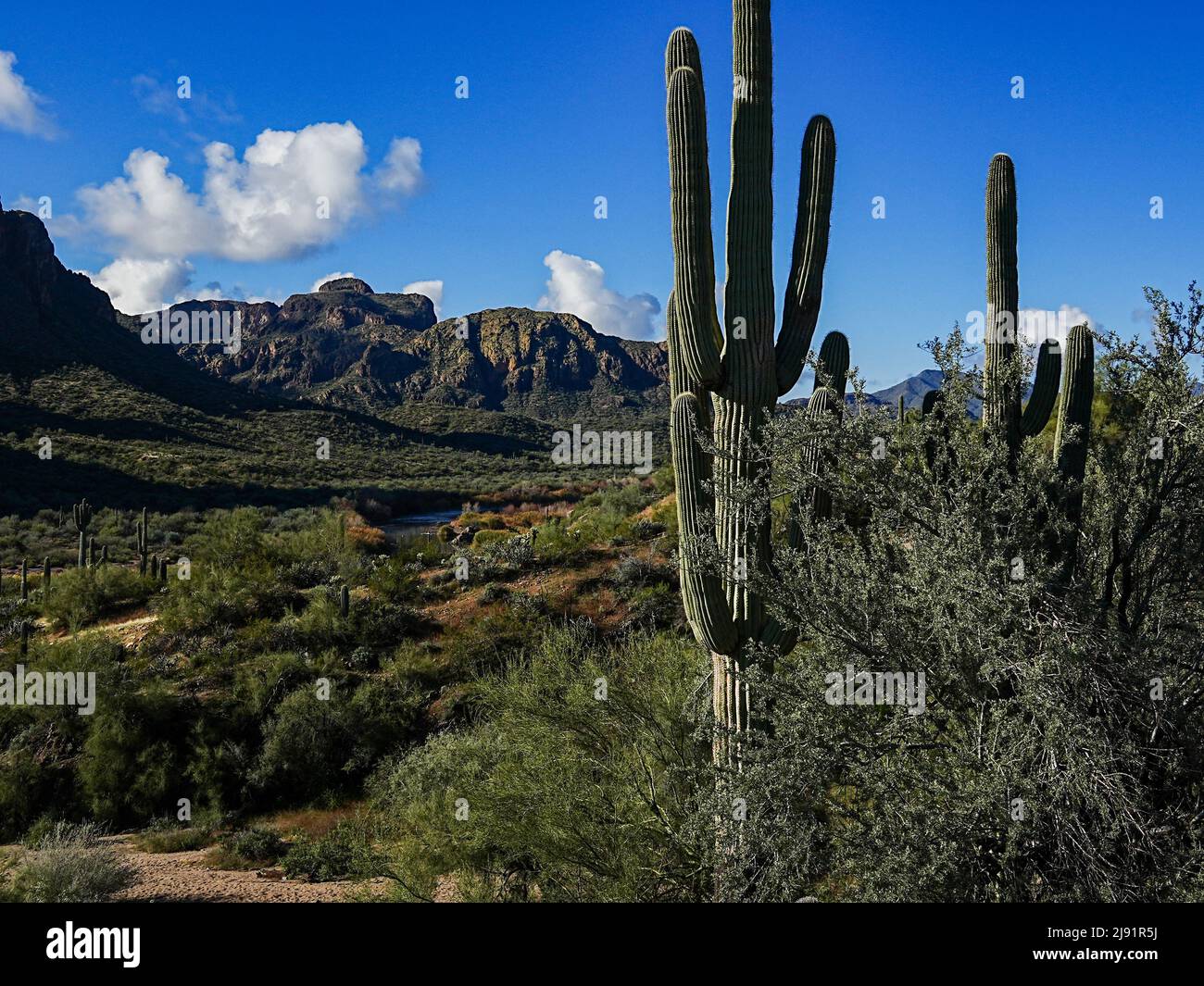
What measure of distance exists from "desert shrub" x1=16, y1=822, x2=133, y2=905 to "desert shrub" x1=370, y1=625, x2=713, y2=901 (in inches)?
111

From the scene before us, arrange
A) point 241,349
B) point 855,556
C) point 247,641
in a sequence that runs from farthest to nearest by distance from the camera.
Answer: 1. point 241,349
2. point 247,641
3. point 855,556

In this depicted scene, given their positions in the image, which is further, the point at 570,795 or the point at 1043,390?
the point at 570,795

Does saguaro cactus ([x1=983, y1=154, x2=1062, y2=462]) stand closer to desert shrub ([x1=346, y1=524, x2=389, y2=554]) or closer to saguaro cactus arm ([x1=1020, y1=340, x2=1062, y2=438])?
saguaro cactus arm ([x1=1020, y1=340, x2=1062, y2=438])

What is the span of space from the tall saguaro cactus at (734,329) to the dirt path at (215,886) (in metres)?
4.61

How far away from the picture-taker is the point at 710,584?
6238mm

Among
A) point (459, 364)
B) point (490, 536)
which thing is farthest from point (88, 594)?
point (459, 364)

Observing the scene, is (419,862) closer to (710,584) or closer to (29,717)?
(710,584)

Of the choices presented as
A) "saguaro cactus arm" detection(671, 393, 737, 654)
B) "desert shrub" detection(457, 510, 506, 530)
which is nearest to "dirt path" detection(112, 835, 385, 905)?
"saguaro cactus arm" detection(671, 393, 737, 654)

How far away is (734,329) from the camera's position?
626cm

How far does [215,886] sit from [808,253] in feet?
29.9

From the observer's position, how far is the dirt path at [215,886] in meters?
8.53

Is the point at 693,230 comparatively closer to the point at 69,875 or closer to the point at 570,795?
the point at 570,795
